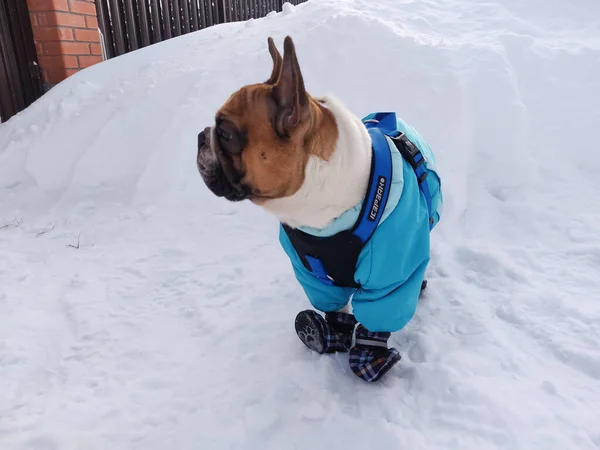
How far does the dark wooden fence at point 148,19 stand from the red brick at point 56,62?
2.31ft

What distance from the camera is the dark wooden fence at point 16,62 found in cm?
441

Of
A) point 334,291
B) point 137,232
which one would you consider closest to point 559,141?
point 334,291

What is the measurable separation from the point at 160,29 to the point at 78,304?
4.73 m

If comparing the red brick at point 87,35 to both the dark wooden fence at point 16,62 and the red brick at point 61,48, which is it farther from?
the dark wooden fence at point 16,62

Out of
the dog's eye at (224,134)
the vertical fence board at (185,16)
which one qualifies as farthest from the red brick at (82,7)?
the dog's eye at (224,134)

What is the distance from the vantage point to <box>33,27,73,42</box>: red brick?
4.43 meters

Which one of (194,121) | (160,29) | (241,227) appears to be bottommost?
(241,227)

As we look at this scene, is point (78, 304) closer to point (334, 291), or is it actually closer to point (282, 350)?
point (282, 350)

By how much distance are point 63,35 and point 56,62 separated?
307 mm

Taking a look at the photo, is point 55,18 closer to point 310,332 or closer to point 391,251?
point 310,332

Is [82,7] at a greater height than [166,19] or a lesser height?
greater

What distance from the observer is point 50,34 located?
4.46 metres

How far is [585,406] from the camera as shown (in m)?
1.72

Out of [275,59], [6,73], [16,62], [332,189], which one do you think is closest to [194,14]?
[16,62]
